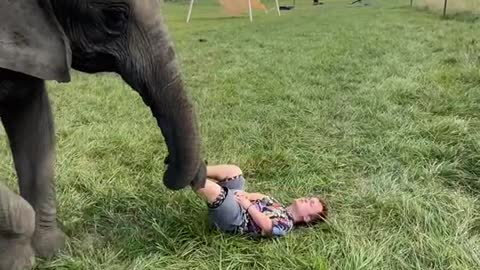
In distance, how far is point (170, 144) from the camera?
1984 mm

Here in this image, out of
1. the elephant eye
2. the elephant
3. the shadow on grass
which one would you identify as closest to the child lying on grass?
the elephant

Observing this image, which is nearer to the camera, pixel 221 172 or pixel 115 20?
pixel 115 20

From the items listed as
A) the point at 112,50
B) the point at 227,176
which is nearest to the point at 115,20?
the point at 112,50

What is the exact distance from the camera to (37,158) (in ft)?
7.57

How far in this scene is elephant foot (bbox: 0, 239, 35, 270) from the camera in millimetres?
2050

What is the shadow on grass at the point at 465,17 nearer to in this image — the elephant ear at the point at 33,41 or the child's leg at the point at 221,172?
the child's leg at the point at 221,172

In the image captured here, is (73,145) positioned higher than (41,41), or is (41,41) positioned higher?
(41,41)

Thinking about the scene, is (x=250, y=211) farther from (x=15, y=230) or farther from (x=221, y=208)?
(x=15, y=230)

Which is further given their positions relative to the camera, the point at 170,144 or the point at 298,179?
the point at 298,179

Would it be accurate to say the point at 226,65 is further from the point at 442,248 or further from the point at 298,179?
the point at 442,248

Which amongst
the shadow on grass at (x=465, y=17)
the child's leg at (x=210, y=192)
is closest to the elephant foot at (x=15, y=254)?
the child's leg at (x=210, y=192)

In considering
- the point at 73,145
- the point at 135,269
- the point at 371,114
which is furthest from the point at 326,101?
the point at 135,269

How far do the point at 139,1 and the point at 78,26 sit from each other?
0.58ft

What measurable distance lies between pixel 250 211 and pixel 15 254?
2.70 feet
